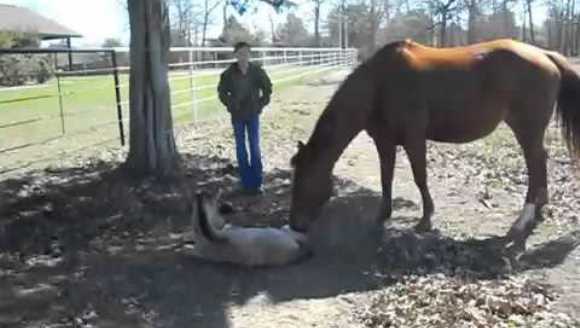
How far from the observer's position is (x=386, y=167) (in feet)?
20.4

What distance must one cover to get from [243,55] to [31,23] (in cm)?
4889

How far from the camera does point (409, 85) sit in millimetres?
Result: 5805

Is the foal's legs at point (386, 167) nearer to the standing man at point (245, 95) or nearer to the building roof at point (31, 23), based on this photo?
the standing man at point (245, 95)

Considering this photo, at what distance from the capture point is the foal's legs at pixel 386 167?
20.0 feet

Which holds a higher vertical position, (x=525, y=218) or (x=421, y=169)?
(x=421, y=169)

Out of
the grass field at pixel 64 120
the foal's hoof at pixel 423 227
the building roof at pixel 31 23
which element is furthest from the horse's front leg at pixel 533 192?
the building roof at pixel 31 23

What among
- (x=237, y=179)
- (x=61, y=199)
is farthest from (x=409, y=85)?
(x=61, y=199)

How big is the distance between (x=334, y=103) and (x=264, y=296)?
197 centimetres

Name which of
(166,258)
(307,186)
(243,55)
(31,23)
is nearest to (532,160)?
(307,186)

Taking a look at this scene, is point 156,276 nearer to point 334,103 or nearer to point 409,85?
point 334,103

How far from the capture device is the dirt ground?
4.25 m

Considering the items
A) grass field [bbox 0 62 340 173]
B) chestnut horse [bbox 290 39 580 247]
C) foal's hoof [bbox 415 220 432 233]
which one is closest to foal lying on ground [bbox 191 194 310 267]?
chestnut horse [bbox 290 39 580 247]

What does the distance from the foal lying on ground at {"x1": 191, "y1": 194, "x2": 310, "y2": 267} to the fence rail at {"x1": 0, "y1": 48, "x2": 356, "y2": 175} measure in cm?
439

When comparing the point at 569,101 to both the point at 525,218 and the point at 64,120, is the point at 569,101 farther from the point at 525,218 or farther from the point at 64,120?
the point at 64,120
